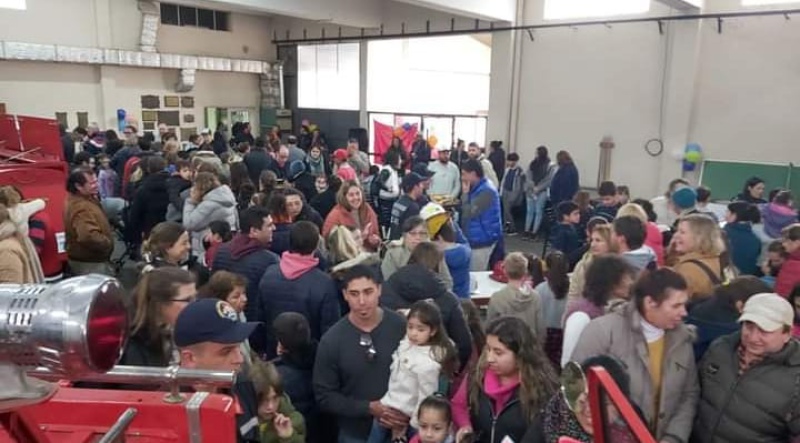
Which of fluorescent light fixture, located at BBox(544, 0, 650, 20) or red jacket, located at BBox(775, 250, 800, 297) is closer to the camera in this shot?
red jacket, located at BBox(775, 250, 800, 297)

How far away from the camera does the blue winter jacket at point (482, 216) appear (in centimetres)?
524

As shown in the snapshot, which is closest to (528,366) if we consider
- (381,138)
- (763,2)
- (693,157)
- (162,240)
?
(162,240)

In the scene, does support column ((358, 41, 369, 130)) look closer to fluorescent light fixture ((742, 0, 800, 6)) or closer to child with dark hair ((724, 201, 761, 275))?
fluorescent light fixture ((742, 0, 800, 6))

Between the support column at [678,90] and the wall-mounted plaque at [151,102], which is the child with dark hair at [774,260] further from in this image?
the wall-mounted plaque at [151,102]

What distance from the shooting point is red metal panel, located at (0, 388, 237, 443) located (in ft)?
3.38

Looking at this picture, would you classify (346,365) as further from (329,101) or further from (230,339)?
(329,101)

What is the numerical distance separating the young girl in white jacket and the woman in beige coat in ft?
7.38

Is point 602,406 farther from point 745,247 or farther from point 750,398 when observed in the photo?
point 745,247

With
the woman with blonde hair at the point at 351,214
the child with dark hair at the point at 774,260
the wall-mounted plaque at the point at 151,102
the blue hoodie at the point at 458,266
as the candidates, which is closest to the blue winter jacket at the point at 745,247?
the child with dark hair at the point at 774,260

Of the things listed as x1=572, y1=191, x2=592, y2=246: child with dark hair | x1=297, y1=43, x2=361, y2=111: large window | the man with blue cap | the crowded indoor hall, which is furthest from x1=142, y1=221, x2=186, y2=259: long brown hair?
x1=297, y1=43, x2=361, y2=111: large window

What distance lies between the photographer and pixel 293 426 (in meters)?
2.31

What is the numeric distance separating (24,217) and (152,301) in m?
2.42

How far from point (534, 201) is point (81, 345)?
8.69 m

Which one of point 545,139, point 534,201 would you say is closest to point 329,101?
point 545,139
